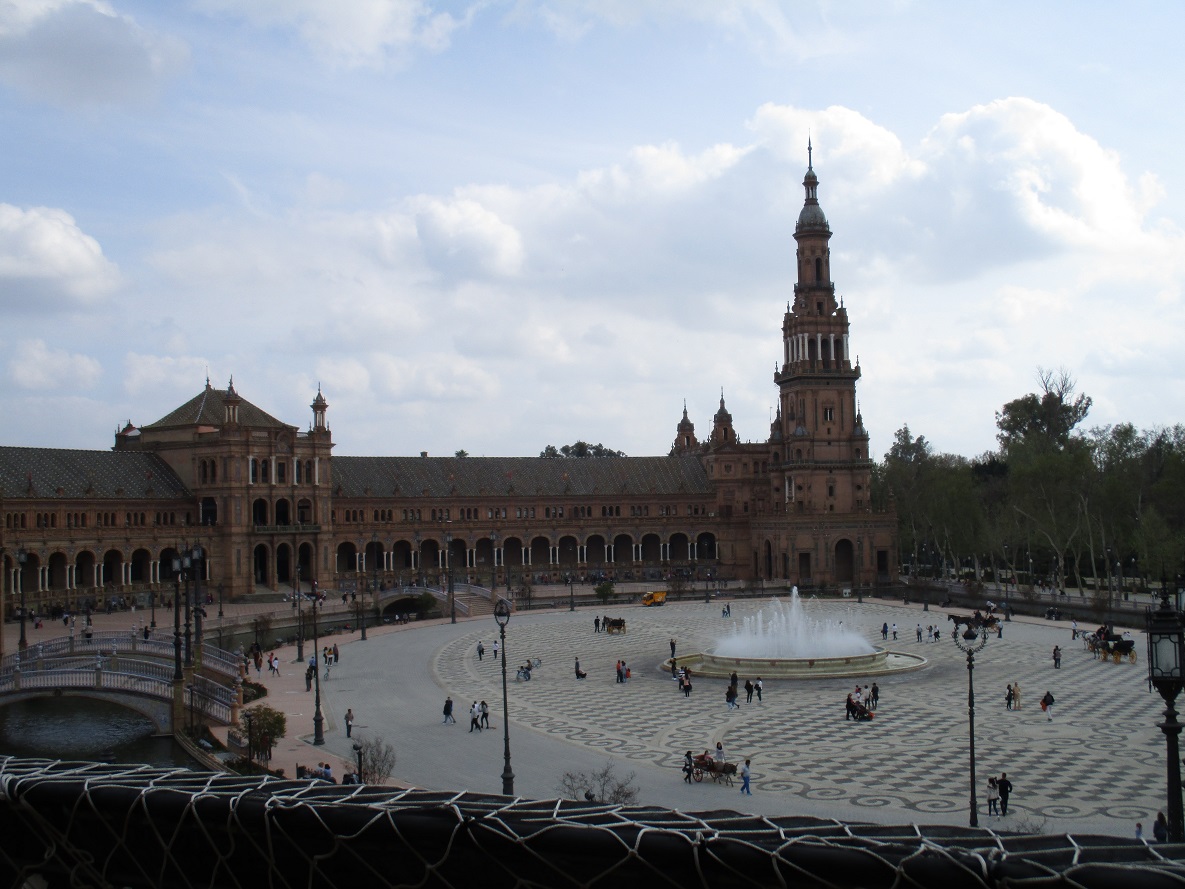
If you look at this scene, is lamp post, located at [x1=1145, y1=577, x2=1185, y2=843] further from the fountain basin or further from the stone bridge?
the fountain basin

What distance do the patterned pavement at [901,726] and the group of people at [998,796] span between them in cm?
37

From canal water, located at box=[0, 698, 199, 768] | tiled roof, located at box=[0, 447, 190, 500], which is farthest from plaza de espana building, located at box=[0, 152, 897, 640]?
canal water, located at box=[0, 698, 199, 768]

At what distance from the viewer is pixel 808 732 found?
4025 centimetres

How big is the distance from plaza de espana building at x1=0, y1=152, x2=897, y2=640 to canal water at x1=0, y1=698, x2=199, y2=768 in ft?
98.2

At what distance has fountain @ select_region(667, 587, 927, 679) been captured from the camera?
176 feet

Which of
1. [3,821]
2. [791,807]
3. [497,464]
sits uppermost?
[497,464]

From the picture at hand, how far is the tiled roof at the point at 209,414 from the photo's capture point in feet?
307

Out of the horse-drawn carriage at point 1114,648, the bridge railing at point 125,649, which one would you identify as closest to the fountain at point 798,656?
the horse-drawn carriage at point 1114,648

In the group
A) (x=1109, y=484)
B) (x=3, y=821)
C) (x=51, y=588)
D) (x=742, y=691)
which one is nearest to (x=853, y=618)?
(x=1109, y=484)

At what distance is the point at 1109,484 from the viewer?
260 ft

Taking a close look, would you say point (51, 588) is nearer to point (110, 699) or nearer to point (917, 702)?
point (110, 699)

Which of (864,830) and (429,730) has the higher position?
(864,830)

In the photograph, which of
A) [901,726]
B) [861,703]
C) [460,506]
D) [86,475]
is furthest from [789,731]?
[460,506]

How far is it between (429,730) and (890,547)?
67.3 m
